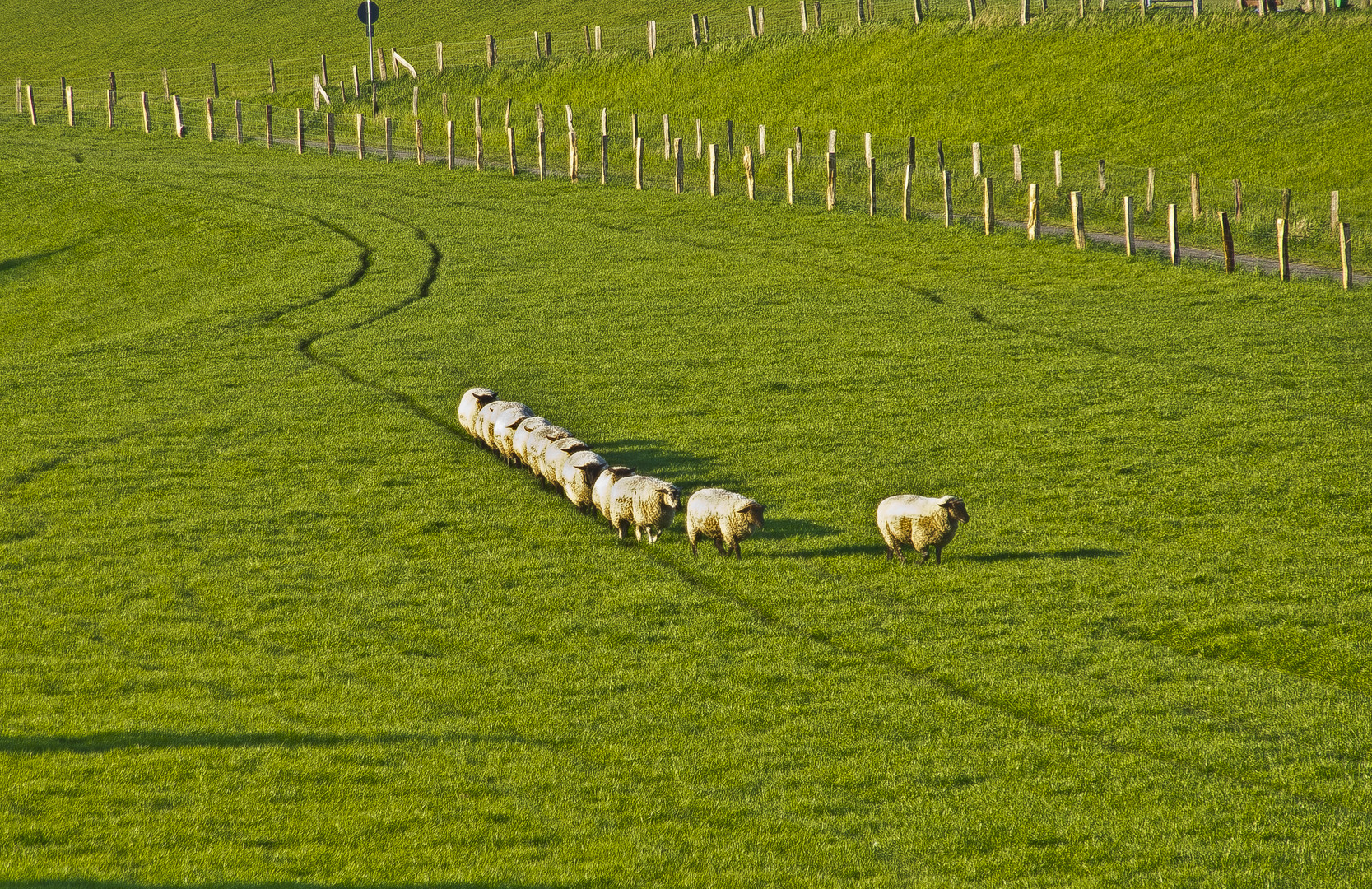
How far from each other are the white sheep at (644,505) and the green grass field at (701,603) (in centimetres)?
32

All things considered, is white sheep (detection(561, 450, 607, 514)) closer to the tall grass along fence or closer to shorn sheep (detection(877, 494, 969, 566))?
shorn sheep (detection(877, 494, 969, 566))

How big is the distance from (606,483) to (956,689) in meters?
5.74

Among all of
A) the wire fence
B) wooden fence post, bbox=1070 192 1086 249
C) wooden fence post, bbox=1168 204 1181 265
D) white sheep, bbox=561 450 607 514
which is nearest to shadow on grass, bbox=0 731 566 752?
white sheep, bbox=561 450 607 514

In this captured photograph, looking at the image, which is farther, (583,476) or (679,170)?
(679,170)

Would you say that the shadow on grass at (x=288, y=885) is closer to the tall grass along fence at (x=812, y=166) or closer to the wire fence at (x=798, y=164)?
the tall grass along fence at (x=812, y=166)

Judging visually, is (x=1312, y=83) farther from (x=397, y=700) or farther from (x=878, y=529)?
(x=397, y=700)

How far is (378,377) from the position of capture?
24.2 meters

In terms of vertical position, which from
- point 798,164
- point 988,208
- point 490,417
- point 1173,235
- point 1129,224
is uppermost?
point 798,164

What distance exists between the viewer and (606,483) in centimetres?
1662

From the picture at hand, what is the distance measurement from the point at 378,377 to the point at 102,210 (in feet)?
78.3

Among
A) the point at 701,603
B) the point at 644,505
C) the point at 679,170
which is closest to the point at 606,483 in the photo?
the point at 644,505

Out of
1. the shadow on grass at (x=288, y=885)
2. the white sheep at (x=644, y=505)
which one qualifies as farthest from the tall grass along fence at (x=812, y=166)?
the shadow on grass at (x=288, y=885)

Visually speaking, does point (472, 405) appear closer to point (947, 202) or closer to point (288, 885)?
point (288, 885)

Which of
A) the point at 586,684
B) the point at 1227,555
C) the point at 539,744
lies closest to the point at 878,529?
the point at 1227,555
